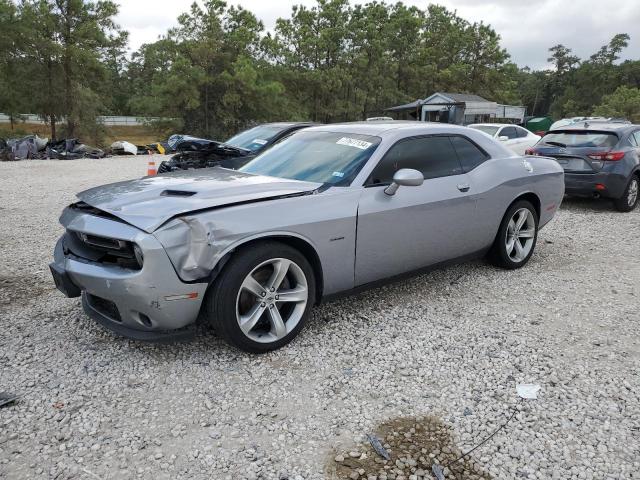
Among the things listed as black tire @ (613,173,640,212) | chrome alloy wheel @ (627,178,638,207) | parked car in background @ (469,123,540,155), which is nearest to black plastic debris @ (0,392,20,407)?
black tire @ (613,173,640,212)

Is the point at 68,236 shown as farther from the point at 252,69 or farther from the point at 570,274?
the point at 252,69

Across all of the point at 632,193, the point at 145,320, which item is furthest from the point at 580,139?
the point at 145,320

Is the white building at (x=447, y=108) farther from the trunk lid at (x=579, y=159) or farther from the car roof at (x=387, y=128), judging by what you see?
the car roof at (x=387, y=128)

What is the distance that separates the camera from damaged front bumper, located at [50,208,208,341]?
282cm

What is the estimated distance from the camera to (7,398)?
2.75 m

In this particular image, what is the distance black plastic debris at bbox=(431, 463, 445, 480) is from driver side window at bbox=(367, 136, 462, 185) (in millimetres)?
2070

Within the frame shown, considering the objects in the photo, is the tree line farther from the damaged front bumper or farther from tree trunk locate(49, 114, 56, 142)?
the damaged front bumper

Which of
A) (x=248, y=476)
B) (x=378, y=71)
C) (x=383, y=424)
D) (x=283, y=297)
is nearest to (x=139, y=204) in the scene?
(x=283, y=297)

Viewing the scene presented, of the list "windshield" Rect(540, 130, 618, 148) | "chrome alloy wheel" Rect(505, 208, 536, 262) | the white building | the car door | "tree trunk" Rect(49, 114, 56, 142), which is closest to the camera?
the car door

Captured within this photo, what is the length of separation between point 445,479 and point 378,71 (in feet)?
124

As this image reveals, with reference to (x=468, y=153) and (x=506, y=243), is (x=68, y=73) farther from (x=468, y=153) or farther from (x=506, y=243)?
(x=506, y=243)

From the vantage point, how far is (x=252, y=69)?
27.2 m

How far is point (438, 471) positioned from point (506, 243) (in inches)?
127

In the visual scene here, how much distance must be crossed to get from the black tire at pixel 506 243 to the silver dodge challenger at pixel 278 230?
0.23 m
